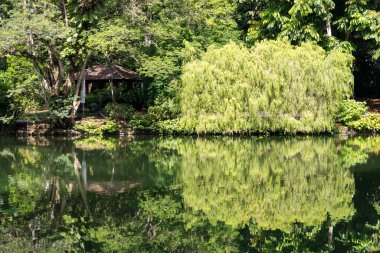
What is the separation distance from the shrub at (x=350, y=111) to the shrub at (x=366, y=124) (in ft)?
0.71

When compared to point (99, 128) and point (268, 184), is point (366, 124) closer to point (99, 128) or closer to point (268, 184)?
point (99, 128)

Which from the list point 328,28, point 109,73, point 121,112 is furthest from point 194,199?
point 109,73

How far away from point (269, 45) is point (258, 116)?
3083 mm

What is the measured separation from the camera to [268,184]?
1238 centimetres

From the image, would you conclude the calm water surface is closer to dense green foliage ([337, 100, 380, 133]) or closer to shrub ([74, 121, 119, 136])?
dense green foliage ([337, 100, 380, 133])

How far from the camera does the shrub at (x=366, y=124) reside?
23578 millimetres

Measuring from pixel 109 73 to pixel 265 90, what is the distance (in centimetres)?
1008

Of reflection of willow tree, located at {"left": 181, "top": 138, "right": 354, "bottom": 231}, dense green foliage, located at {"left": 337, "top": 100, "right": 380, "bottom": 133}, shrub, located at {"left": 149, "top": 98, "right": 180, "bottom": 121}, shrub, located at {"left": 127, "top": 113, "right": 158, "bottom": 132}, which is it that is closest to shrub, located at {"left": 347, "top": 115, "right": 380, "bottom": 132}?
dense green foliage, located at {"left": 337, "top": 100, "right": 380, "bottom": 133}

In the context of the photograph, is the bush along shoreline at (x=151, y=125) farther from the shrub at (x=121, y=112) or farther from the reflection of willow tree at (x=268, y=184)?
the reflection of willow tree at (x=268, y=184)

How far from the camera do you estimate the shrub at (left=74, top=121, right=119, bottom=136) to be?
24969 millimetres

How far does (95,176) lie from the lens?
46.6 ft

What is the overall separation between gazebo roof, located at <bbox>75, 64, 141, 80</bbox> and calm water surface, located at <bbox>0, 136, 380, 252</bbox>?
1023 cm

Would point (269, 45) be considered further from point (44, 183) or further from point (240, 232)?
point (240, 232)

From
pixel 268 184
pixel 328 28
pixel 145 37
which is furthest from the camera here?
pixel 328 28
